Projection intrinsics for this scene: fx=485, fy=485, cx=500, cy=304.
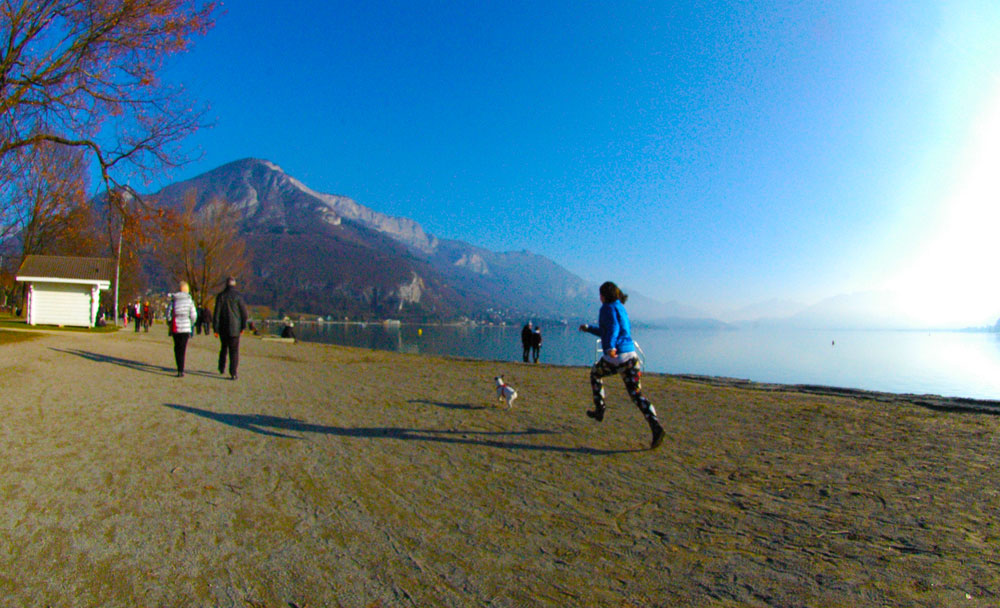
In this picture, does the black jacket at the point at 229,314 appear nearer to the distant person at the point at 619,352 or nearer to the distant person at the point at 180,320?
the distant person at the point at 180,320

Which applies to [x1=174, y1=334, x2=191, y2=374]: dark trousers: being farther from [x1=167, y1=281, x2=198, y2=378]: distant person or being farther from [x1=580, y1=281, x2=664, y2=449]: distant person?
[x1=580, y1=281, x2=664, y2=449]: distant person

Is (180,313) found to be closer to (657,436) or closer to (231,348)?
(231,348)

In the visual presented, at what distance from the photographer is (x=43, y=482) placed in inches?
170

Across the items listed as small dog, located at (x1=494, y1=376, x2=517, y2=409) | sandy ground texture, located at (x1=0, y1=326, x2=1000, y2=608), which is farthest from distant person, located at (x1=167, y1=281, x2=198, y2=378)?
small dog, located at (x1=494, y1=376, x2=517, y2=409)

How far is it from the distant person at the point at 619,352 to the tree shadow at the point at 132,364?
9.22 metres

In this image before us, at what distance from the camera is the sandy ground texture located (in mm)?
2938

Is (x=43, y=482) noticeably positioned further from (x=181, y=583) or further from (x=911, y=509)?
(x=911, y=509)

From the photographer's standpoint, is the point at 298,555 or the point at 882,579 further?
the point at 298,555

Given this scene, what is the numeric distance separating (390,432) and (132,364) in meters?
9.43

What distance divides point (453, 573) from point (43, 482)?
3957 mm

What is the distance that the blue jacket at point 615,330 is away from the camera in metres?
6.32

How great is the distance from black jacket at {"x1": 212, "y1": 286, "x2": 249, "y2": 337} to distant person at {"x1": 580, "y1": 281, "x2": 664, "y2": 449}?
779cm

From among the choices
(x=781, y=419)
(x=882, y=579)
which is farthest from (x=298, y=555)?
(x=781, y=419)

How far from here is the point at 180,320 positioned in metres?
10.4
